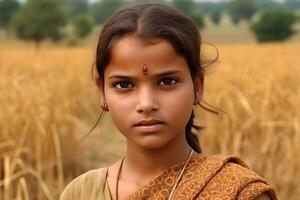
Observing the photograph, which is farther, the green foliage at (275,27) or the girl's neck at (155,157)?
the green foliage at (275,27)

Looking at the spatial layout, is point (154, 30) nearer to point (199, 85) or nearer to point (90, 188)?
point (199, 85)

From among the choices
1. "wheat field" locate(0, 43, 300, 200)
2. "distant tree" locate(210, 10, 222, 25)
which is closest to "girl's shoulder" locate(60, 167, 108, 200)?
"wheat field" locate(0, 43, 300, 200)

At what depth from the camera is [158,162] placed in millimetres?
1334

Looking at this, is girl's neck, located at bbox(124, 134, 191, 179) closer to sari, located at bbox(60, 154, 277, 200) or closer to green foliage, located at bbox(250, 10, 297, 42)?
sari, located at bbox(60, 154, 277, 200)

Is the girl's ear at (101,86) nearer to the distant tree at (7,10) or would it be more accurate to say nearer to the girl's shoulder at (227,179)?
the girl's shoulder at (227,179)

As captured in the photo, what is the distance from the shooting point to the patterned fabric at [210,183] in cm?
121

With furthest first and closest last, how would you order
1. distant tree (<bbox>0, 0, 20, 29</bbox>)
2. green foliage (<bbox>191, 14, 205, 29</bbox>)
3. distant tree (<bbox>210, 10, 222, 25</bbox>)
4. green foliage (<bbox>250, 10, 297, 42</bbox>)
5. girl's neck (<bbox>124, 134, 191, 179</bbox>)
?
distant tree (<bbox>210, 10, 222, 25</bbox>) → distant tree (<bbox>0, 0, 20, 29</bbox>) → green foliage (<bbox>250, 10, 297, 42</bbox>) → green foliage (<bbox>191, 14, 205, 29</bbox>) → girl's neck (<bbox>124, 134, 191, 179</bbox>)

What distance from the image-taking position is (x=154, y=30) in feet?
4.22

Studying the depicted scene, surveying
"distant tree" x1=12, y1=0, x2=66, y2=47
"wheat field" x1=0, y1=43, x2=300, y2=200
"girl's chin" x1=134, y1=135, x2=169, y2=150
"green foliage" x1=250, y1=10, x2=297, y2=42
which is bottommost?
"green foliage" x1=250, y1=10, x2=297, y2=42

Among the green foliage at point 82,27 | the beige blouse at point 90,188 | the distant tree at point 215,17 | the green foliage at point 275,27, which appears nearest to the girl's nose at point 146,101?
the beige blouse at point 90,188

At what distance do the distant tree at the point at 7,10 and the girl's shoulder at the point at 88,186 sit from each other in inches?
2350

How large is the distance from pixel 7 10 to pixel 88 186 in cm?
6424

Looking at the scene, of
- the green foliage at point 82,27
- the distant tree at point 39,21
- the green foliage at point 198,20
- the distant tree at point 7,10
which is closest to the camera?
the green foliage at point 198,20

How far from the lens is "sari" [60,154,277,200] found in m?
1.21
